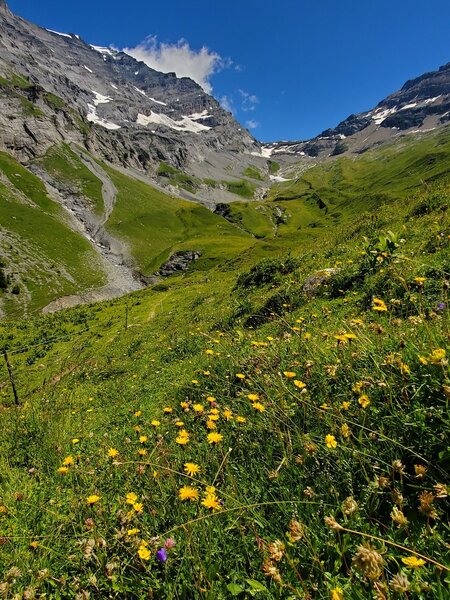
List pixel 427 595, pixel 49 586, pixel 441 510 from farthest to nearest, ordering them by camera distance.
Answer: pixel 49 586, pixel 441 510, pixel 427 595

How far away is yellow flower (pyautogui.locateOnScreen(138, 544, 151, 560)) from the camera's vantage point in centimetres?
237

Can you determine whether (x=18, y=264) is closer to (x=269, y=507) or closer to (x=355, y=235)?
(x=355, y=235)

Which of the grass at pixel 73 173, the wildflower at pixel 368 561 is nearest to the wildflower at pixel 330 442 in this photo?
the wildflower at pixel 368 561

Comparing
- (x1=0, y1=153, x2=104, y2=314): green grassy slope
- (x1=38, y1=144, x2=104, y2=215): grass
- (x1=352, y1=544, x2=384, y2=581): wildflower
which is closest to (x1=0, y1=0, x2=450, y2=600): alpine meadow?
(x1=352, y1=544, x2=384, y2=581): wildflower

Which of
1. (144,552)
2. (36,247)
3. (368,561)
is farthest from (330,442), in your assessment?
(36,247)

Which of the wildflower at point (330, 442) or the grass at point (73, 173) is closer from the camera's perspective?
the wildflower at point (330, 442)

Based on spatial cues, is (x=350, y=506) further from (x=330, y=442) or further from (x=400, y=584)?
(x=400, y=584)

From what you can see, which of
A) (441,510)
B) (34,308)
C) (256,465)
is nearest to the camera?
(441,510)

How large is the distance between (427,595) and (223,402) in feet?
11.4

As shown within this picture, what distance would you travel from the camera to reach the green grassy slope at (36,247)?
8314cm

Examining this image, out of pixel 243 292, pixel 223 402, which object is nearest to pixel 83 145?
pixel 243 292

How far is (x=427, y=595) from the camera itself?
1.79 metres

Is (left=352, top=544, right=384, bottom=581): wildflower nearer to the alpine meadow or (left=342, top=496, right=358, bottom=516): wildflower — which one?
the alpine meadow

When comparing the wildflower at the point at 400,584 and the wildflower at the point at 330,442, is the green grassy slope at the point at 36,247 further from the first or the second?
the wildflower at the point at 400,584
